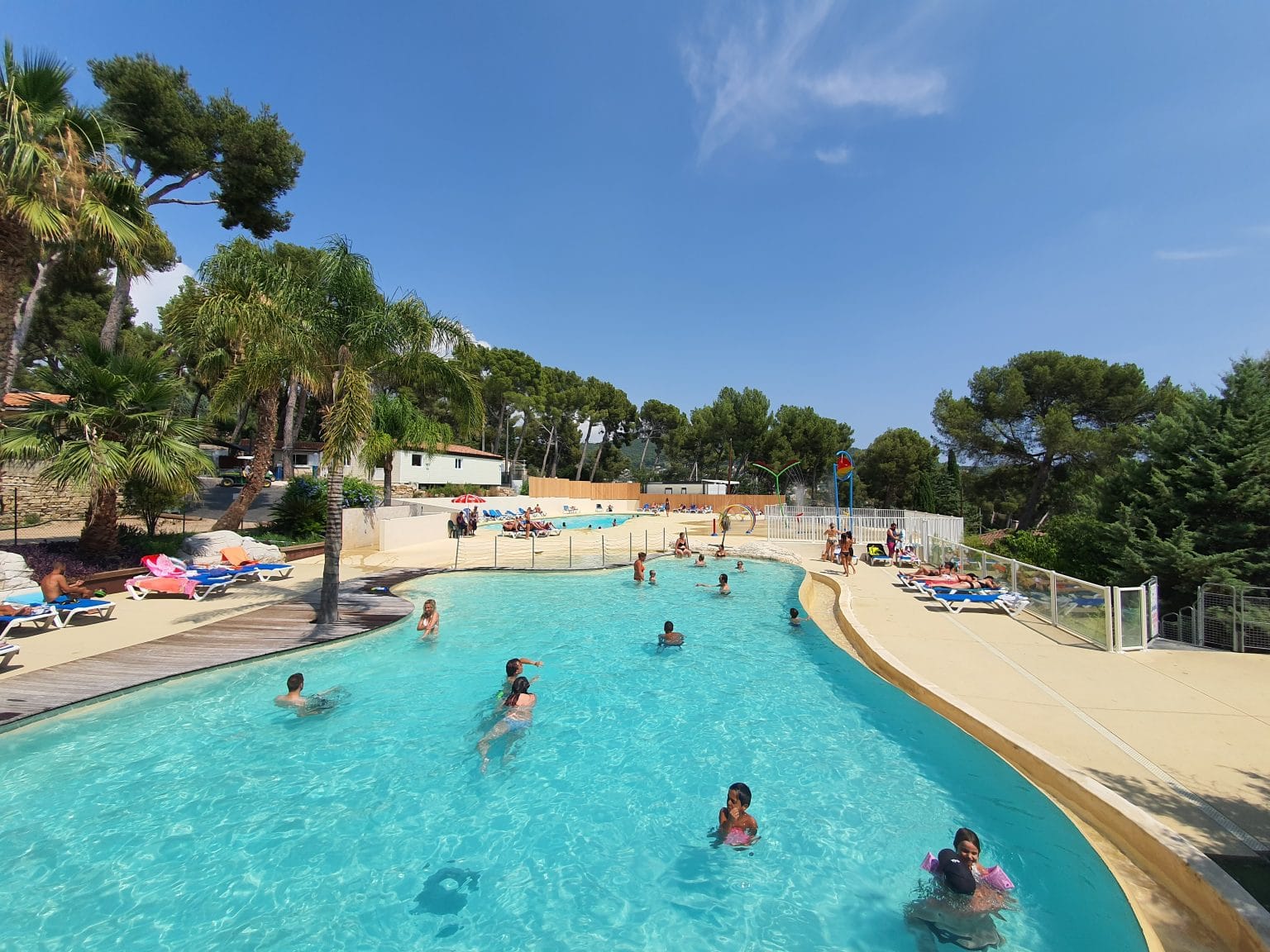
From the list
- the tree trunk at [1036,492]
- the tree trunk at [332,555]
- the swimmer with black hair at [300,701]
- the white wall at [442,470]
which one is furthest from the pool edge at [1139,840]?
the white wall at [442,470]

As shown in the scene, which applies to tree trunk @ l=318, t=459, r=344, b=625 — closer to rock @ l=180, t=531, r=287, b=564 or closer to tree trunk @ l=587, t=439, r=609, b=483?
rock @ l=180, t=531, r=287, b=564

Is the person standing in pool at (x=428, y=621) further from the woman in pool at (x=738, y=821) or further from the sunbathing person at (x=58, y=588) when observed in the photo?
the woman in pool at (x=738, y=821)

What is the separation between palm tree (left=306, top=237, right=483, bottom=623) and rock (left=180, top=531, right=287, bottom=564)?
5.67 meters

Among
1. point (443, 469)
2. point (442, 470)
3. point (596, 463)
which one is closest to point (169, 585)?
point (442, 470)

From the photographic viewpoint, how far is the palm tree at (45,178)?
373 inches

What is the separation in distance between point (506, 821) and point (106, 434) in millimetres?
12540

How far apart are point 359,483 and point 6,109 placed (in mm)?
14649

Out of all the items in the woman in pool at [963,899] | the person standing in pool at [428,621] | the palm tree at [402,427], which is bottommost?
the woman in pool at [963,899]

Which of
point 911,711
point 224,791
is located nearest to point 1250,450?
point 911,711

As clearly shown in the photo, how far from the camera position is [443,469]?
40.5 meters

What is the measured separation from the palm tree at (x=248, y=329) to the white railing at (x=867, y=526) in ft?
61.7

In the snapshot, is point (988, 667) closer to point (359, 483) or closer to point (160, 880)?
point (160, 880)

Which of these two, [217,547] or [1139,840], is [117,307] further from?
[1139,840]

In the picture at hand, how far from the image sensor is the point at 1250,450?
411 inches
